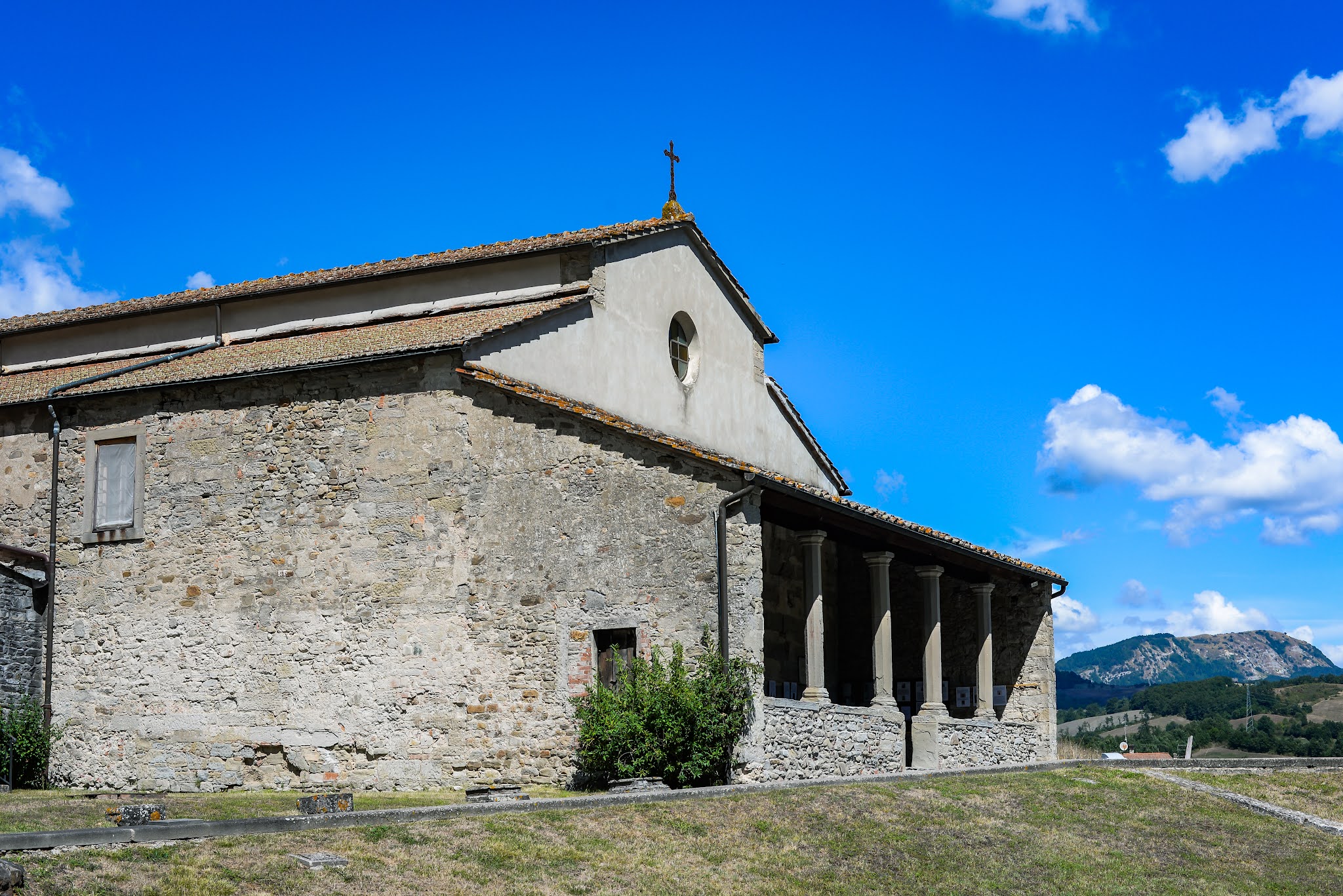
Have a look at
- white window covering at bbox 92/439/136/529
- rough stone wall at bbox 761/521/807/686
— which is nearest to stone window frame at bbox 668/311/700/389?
rough stone wall at bbox 761/521/807/686

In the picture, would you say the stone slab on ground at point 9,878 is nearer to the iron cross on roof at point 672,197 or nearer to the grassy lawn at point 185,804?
the grassy lawn at point 185,804

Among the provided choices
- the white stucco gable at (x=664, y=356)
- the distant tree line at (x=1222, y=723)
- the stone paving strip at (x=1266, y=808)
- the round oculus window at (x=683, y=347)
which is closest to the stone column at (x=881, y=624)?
the white stucco gable at (x=664, y=356)

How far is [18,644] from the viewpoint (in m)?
19.1

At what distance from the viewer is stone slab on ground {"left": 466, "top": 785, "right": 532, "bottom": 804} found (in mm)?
13531

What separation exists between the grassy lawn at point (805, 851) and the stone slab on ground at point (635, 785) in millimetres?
1417

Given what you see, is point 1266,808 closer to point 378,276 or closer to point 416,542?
point 416,542

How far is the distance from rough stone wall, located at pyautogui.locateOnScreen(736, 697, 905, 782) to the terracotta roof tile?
780 centimetres

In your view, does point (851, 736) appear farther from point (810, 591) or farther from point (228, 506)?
point (228, 506)

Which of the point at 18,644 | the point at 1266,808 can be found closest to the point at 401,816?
the point at 18,644

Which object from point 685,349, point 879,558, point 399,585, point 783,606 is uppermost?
point 685,349

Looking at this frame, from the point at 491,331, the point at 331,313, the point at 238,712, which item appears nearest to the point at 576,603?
the point at 491,331

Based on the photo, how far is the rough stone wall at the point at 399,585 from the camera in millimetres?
17094

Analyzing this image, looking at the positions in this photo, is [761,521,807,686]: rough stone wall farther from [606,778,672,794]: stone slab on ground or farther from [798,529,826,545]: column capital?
[606,778,672,794]: stone slab on ground

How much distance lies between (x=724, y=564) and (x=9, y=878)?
9.71 m
